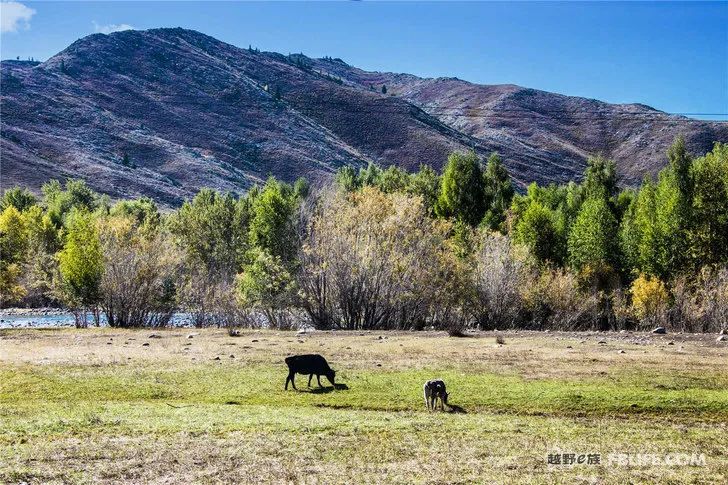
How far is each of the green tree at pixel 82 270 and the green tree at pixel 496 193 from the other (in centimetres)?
3735

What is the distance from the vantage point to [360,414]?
17.4m

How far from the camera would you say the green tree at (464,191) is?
70688 millimetres

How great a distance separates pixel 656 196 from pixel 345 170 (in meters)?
50.0

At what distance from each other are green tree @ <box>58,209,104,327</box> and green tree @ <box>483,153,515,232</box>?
37.4 meters

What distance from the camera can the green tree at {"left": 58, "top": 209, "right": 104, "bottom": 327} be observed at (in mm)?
46656

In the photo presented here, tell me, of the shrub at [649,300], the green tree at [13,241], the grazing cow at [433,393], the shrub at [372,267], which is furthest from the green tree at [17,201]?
the grazing cow at [433,393]

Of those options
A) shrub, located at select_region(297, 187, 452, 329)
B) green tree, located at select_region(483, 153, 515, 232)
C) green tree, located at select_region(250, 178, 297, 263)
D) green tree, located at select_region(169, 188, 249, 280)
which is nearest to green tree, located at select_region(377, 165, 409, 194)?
green tree, located at select_region(483, 153, 515, 232)

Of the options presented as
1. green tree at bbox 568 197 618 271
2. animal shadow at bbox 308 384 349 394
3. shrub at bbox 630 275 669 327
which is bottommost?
animal shadow at bbox 308 384 349 394

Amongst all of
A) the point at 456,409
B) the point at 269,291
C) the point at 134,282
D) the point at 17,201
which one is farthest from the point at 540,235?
the point at 17,201

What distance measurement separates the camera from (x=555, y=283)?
165 ft

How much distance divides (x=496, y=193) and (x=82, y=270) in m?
45.2

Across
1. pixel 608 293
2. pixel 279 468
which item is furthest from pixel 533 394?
pixel 608 293

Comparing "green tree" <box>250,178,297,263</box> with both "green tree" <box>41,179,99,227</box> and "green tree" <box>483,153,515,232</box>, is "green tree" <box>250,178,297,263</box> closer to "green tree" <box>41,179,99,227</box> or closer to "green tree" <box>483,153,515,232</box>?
"green tree" <box>483,153,515,232</box>

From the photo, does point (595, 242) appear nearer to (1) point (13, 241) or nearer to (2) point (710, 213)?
(2) point (710, 213)
